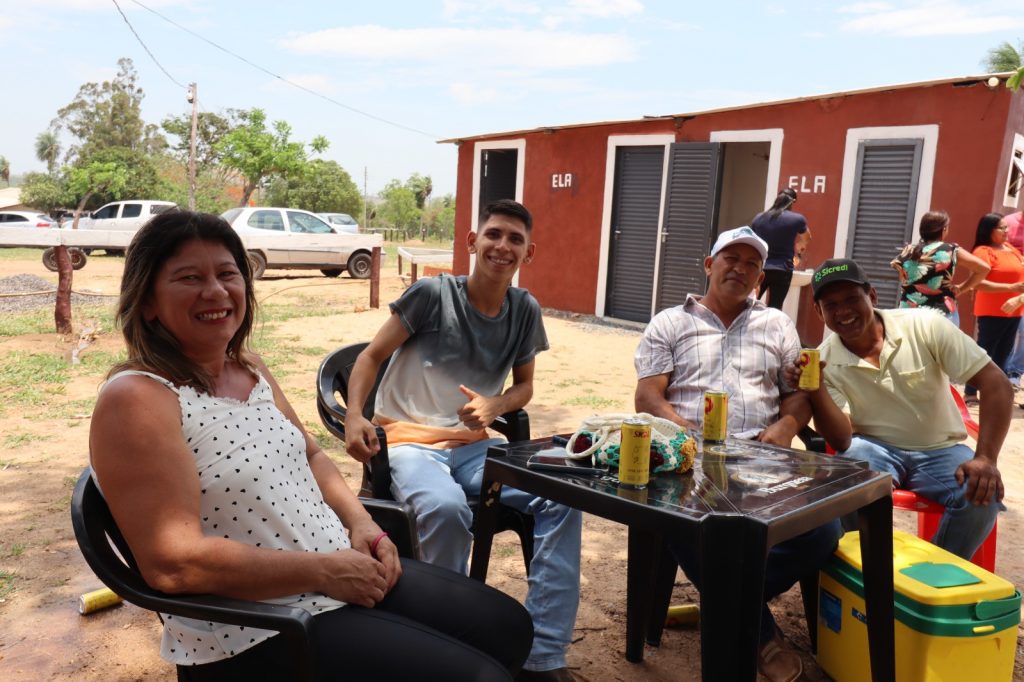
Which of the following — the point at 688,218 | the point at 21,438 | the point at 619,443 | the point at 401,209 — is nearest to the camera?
the point at 619,443

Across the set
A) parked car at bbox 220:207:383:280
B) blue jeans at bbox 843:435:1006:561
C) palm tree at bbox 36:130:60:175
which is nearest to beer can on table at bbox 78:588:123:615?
blue jeans at bbox 843:435:1006:561

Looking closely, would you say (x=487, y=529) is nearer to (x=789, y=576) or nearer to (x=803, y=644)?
(x=789, y=576)

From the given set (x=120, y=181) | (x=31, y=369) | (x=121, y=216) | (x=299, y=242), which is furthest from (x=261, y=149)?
(x=31, y=369)

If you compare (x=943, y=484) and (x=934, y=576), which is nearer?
(x=934, y=576)

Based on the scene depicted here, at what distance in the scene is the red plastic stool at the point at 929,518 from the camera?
9.66 ft

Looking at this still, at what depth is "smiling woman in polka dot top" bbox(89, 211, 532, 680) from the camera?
4.75ft

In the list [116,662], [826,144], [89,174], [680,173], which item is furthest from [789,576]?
[89,174]

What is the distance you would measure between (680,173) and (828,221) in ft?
7.39

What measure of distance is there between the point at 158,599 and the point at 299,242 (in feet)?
52.1

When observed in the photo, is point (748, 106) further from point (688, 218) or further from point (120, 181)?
point (120, 181)

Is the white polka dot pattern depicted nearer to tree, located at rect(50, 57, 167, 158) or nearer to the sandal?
the sandal

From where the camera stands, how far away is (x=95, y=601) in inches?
Result: 110

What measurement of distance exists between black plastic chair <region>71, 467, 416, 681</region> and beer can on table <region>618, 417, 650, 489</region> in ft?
2.75

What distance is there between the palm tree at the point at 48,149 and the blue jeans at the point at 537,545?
6348cm
